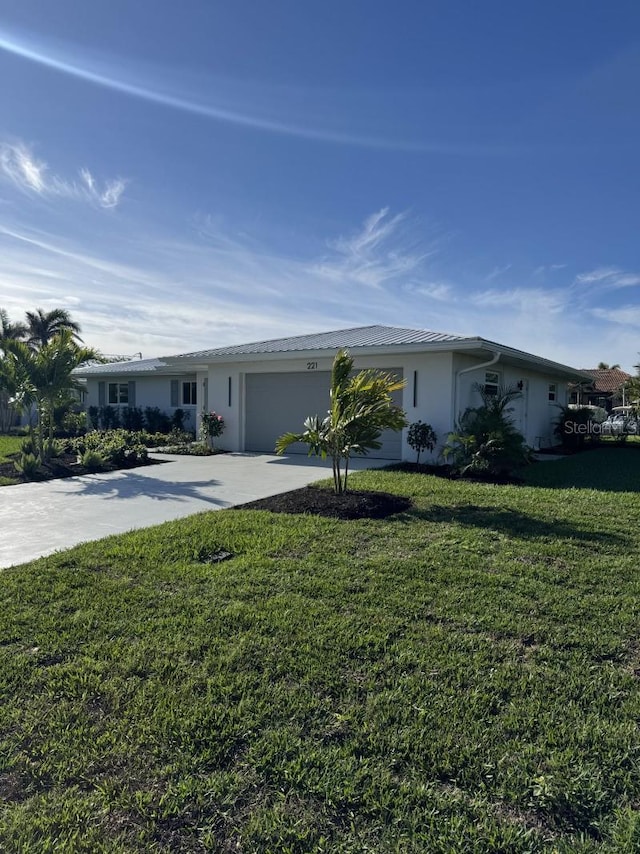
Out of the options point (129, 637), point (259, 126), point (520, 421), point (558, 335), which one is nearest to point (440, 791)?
point (129, 637)

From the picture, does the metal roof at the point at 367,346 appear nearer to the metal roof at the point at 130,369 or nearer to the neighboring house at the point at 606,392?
the metal roof at the point at 130,369

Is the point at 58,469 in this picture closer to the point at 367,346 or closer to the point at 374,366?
the point at 367,346

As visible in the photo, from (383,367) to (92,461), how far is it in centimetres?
758

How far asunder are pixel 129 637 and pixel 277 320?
19.3m

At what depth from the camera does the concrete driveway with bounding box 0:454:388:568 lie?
6.34 metres

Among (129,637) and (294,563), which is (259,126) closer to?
(294,563)

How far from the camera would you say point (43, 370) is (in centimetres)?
1219

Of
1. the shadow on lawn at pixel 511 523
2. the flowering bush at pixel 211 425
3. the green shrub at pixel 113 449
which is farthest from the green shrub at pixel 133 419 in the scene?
the shadow on lawn at pixel 511 523

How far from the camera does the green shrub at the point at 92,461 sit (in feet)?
39.9

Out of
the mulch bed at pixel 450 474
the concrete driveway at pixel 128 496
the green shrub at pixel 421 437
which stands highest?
the green shrub at pixel 421 437

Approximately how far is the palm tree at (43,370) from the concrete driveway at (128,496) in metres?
2.50

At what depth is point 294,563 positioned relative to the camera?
16.7 feet

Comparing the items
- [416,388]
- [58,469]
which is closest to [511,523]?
[416,388]

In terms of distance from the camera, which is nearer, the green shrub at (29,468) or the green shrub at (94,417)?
the green shrub at (29,468)
